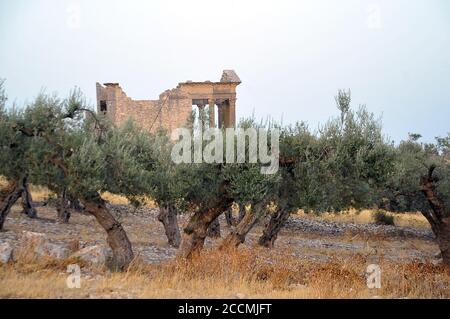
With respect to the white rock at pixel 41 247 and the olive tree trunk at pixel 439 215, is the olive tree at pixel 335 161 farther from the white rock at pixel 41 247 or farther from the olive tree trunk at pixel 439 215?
the white rock at pixel 41 247

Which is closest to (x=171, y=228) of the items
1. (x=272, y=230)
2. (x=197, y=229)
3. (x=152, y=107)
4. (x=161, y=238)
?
(x=161, y=238)

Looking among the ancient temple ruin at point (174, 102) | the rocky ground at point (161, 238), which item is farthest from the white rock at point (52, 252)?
the ancient temple ruin at point (174, 102)

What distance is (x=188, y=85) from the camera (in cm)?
3994

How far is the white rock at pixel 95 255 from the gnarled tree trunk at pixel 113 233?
217mm

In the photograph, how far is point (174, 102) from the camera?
130 ft

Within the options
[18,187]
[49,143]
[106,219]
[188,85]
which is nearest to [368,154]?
[106,219]

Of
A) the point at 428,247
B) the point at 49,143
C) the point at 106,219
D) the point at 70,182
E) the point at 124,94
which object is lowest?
the point at 428,247

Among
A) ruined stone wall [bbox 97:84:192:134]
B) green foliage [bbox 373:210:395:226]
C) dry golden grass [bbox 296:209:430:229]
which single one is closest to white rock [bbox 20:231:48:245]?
dry golden grass [bbox 296:209:430:229]

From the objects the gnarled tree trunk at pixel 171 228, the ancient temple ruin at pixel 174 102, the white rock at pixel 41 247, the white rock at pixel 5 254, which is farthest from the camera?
the ancient temple ruin at pixel 174 102

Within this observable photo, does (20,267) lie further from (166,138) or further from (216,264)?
(166,138)

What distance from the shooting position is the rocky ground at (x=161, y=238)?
14.5m

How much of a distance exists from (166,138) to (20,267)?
5.60 metres

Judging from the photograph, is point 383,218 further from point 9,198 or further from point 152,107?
point 9,198

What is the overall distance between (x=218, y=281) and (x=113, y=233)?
12.2 ft
